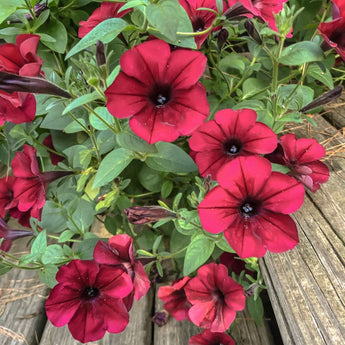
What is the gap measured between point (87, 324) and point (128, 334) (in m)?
0.23

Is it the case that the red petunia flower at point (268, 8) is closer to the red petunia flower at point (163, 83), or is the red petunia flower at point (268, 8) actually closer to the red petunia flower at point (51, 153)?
the red petunia flower at point (163, 83)

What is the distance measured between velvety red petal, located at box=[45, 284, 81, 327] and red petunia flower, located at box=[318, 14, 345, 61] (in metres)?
0.65

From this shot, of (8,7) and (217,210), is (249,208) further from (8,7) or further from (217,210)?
(8,7)

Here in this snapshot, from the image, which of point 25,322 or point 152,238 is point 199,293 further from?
point 25,322

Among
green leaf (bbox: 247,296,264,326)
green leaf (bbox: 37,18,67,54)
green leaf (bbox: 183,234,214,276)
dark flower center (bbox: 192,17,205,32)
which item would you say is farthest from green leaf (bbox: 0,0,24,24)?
green leaf (bbox: 247,296,264,326)

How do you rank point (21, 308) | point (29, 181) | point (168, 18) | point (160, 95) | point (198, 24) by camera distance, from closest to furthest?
point (168, 18), point (160, 95), point (198, 24), point (29, 181), point (21, 308)

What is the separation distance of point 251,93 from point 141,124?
0.40 meters

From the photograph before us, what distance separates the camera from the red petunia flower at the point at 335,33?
636 millimetres

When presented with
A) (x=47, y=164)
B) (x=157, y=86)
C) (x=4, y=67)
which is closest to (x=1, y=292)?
(x=47, y=164)

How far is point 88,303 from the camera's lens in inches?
29.8

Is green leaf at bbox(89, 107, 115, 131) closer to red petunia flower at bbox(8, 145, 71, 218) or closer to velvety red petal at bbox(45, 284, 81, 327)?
red petunia flower at bbox(8, 145, 71, 218)

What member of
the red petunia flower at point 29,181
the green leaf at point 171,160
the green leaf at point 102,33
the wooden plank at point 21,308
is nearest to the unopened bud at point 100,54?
the green leaf at point 102,33

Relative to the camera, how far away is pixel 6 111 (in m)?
0.70

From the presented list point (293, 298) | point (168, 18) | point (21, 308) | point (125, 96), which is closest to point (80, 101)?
point (125, 96)
